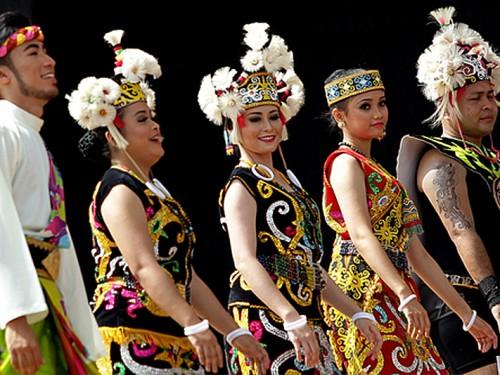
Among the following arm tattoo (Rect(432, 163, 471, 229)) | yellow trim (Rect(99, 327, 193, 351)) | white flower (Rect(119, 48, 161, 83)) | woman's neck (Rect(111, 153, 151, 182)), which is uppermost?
white flower (Rect(119, 48, 161, 83))

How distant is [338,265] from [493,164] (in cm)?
97

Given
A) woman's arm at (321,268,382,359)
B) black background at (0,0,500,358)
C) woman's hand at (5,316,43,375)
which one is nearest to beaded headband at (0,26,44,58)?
woman's hand at (5,316,43,375)

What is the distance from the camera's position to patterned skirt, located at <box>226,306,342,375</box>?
5.25 metres

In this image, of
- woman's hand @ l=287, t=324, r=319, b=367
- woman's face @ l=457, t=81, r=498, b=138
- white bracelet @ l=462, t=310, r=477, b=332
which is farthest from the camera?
woman's face @ l=457, t=81, r=498, b=138

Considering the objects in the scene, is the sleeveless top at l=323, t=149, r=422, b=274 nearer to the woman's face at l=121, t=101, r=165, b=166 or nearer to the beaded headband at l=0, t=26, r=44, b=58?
the woman's face at l=121, t=101, r=165, b=166

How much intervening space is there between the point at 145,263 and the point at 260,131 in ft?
3.24

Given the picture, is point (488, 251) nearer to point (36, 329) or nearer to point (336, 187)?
point (336, 187)

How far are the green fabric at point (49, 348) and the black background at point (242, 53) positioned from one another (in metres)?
3.84

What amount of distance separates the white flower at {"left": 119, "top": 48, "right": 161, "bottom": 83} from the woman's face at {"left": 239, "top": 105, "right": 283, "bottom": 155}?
18.0 inches

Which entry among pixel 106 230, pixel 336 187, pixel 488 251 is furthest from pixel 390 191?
pixel 106 230

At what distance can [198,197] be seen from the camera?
8.82 m

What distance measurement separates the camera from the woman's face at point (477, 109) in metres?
6.48

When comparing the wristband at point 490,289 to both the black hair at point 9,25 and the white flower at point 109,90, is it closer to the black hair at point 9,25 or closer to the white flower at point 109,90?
the white flower at point 109,90

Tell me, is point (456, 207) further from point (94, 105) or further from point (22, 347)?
→ point (22, 347)
